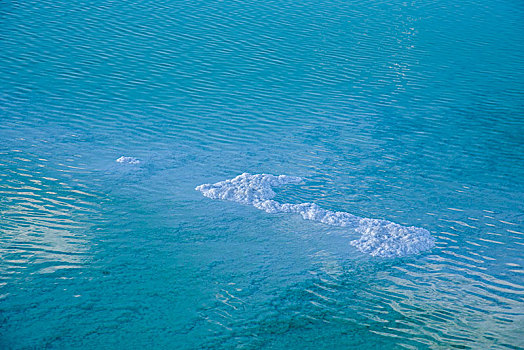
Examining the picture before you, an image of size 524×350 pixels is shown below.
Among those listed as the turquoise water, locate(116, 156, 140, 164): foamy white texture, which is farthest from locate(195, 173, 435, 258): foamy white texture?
locate(116, 156, 140, 164): foamy white texture

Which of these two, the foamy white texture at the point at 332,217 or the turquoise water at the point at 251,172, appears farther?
the foamy white texture at the point at 332,217

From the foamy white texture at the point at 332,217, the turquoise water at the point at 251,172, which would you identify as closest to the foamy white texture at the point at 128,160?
the turquoise water at the point at 251,172

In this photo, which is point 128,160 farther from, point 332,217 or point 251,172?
point 332,217

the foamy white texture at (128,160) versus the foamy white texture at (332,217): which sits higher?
the foamy white texture at (332,217)

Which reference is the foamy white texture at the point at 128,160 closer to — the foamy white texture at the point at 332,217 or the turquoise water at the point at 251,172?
the turquoise water at the point at 251,172

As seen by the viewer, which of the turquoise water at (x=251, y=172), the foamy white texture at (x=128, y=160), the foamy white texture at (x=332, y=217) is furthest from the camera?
the foamy white texture at (x=128, y=160)

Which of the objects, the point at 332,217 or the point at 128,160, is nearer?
the point at 332,217

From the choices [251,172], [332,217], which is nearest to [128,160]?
[251,172]

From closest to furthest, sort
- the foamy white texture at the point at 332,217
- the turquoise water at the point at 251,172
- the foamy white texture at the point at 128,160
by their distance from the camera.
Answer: the turquoise water at the point at 251,172, the foamy white texture at the point at 332,217, the foamy white texture at the point at 128,160

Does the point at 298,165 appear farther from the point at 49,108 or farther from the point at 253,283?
the point at 49,108
